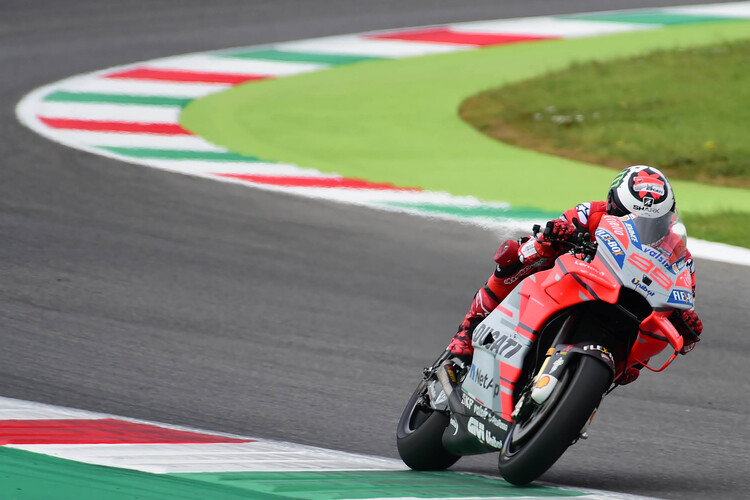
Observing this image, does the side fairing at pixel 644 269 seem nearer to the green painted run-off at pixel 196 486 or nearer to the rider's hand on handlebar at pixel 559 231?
the rider's hand on handlebar at pixel 559 231

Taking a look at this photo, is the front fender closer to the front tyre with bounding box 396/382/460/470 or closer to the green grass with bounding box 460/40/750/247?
the front tyre with bounding box 396/382/460/470

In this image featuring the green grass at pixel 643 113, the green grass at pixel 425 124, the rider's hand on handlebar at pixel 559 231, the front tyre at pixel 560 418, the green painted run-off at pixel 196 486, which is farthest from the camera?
the green grass at pixel 643 113

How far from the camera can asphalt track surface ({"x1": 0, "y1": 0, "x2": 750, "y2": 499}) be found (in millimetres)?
5645

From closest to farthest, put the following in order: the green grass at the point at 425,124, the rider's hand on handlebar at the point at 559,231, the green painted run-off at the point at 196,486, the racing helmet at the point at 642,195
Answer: the green painted run-off at the point at 196,486 < the racing helmet at the point at 642,195 < the rider's hand on handlebar at the point at 559,231 < the green grass at the point at 425,124

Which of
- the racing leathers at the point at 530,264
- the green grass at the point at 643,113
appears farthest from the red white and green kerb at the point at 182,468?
the green grass at the point at 643,113

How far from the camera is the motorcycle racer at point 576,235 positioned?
460 cm

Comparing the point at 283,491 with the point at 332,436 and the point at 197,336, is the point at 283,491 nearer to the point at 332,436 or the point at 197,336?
the point at 332,436

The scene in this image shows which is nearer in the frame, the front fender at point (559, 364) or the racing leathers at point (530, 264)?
the front fender at point (559, 364)

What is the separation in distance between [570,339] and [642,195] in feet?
1.87

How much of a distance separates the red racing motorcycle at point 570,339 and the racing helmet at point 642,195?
1.4 inches

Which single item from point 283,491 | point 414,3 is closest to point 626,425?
point 283,491

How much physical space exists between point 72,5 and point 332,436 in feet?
43.5

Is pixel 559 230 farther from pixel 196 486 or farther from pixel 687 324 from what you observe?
pixel 196 486

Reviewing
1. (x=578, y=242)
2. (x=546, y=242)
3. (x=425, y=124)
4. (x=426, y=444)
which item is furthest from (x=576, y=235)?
(x=425, y=124)
